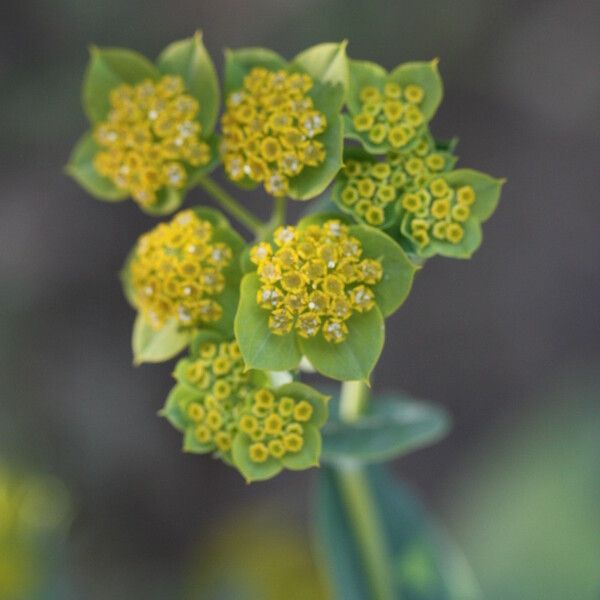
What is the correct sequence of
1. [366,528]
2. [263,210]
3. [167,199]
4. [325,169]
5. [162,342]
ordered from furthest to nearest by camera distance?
[263,210], [366,528], [167,199], [162,342], [325,169]

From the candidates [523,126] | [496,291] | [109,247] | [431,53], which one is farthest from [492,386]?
[109,247]

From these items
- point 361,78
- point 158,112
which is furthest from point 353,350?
point 158,112

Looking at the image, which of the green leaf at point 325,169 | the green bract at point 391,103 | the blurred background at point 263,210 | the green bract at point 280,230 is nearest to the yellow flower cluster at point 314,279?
the green bract at point 280,230

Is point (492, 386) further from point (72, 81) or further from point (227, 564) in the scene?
point (72, 81)

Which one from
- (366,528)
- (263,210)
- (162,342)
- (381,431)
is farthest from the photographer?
(263,210)

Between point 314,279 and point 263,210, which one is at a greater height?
point 314,279

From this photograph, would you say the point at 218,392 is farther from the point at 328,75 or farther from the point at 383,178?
the point at 328,75
